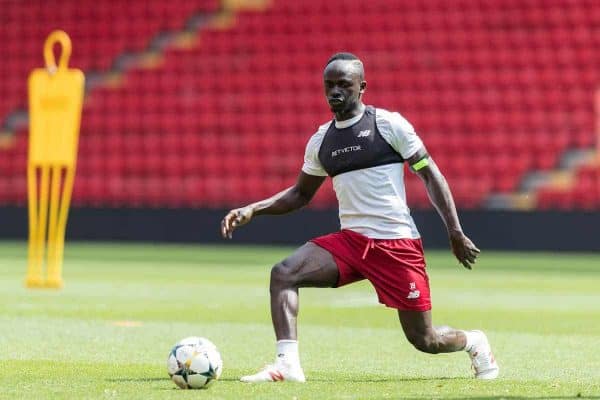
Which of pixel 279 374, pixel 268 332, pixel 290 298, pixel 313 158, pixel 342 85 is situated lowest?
pixel 268 332

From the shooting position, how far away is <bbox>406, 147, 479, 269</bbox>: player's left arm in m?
6.79

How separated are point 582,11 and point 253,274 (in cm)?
970

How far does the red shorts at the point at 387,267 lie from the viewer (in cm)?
702

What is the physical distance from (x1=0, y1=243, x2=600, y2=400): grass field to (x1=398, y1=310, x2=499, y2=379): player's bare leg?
134 millimetres

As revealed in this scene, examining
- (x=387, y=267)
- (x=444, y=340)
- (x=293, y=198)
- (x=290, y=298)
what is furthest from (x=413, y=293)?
(x=293, y=198)

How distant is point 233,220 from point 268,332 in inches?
126

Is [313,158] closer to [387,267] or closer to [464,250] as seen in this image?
[387,267]

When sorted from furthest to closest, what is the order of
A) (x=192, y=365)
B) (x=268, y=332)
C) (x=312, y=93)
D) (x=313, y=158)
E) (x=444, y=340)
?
1. (x=312, y=93)
2. (x=268, y=332)
3. (x=313, y=158)
4. (x=444, y=340)
5. (x=192, y=365)

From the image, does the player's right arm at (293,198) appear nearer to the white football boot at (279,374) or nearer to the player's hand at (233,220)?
the player's hand at (233,220)

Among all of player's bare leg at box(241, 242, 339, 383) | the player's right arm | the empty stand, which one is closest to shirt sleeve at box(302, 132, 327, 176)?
the player's right arm

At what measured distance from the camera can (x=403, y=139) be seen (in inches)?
277

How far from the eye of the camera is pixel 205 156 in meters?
24.3

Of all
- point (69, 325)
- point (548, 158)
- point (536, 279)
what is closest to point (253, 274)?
point (536, 279)

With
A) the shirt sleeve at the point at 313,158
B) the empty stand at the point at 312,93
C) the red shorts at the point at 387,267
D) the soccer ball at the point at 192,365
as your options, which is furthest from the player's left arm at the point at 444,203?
the empty stand at the point at 312,93
